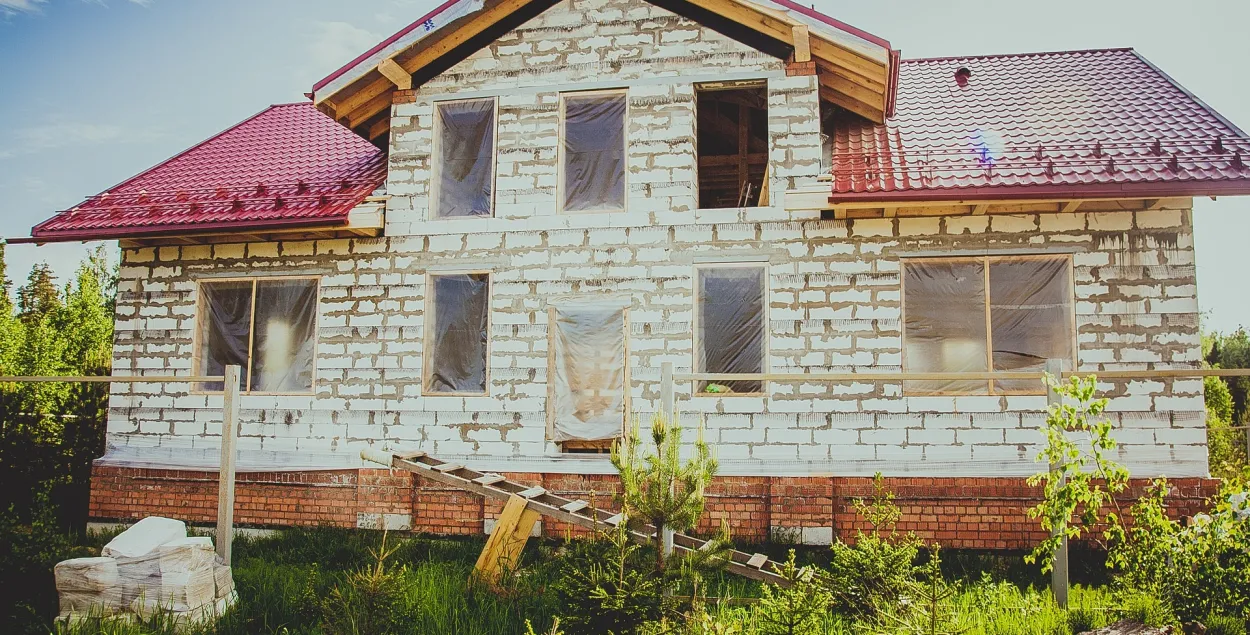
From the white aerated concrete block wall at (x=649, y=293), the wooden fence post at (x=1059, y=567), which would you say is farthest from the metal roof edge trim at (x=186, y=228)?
the wooden fence post at (x=1059, y=567)

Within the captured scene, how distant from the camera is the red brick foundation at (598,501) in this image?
962 cm

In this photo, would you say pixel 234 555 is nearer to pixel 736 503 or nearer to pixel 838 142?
pixel 736 503

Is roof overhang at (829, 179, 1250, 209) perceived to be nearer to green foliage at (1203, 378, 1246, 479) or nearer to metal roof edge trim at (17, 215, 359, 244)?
metal roof edge trim at (17, 215, 359, 244)

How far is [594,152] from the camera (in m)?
11.2

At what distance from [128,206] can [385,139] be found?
136 inches

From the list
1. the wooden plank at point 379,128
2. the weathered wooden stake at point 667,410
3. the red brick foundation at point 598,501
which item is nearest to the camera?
the weathered wooden stake at point 667,410

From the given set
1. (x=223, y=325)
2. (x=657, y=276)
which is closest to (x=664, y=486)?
(x=657, y=276)

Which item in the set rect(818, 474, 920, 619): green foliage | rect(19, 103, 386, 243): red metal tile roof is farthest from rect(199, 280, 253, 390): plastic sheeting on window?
rect(818, 474, 920, 619): green foliage

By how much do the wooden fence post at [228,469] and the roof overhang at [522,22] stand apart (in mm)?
4749

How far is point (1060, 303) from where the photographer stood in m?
9.98

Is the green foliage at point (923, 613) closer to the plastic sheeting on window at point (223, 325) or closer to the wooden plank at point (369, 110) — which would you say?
the plastic sheeting on window at point (223, 325)

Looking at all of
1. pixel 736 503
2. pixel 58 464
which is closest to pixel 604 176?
pixel 736 503

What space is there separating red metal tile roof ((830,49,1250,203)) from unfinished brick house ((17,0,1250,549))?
0.05 m

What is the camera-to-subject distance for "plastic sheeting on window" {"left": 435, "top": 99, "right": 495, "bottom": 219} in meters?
11.4
